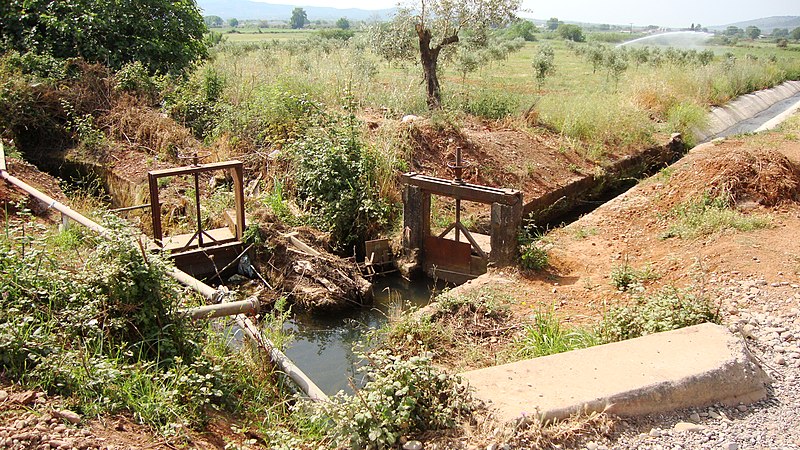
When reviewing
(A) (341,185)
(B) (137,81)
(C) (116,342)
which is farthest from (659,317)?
(B) (137,81)

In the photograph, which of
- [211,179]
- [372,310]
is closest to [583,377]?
[372,310]

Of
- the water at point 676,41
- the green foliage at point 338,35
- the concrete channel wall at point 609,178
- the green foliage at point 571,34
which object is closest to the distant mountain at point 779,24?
the green foliage at point 571,34

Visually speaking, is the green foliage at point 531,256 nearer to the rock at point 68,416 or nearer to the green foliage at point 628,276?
the green foliage at point 628,276

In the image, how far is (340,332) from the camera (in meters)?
8.40

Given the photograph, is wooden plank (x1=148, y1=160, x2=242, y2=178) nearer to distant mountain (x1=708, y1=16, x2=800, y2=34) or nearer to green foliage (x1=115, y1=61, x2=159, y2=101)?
green foliage (x1=115, y1=61, x2=159, y2=101)

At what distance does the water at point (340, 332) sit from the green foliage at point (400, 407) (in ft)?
8.73

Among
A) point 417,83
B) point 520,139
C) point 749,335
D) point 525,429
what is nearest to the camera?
point 525,429

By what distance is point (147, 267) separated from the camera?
5.25 m

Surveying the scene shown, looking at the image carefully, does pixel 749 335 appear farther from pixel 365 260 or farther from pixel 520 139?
pixel 520 139

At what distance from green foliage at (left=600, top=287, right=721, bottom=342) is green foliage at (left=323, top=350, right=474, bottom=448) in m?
2.06

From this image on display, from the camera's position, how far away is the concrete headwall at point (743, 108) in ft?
70.1

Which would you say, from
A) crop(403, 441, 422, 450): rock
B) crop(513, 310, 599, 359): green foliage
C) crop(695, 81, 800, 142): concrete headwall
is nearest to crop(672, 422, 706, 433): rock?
crop(513, 310, 599, 359): green foliage

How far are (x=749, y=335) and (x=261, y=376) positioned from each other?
402cm

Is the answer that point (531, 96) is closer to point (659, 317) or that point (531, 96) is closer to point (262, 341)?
point (659, 317)
